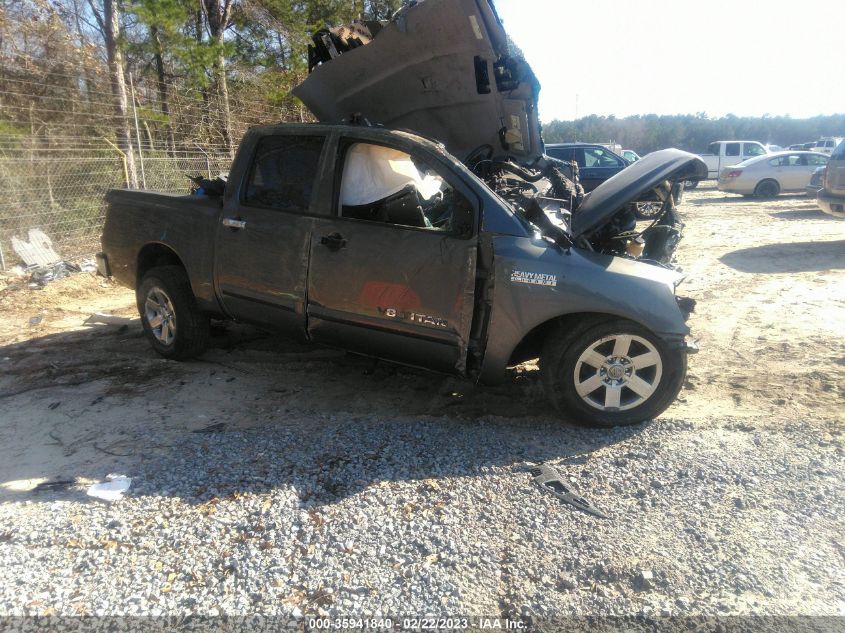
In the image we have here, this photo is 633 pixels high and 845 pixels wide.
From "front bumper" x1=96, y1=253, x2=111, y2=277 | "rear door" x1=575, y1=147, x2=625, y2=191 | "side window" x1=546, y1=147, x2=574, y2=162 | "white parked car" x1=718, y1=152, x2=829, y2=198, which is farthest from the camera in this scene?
"white parked car" x1=718, y1=152, x2=829, y2=198

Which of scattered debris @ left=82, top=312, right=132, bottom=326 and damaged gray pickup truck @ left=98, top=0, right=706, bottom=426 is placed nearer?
damaged gray pickup truck @ left=98, top=0, right=706, bottom=426

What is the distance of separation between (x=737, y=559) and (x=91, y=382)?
15.0ft

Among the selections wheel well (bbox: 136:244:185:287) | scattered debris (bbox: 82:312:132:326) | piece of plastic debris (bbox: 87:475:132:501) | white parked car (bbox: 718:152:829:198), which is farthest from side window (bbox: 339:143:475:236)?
white parked car (bbox: 718:152:829:198)

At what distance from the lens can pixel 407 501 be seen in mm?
3066

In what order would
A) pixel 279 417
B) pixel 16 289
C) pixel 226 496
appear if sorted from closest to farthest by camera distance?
pixel 226 496, pixel 279 417, pixel 16 289

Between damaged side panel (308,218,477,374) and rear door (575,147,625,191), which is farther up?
rear door (575,147,625,191)

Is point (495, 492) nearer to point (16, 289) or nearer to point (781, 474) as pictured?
point (781, 474)

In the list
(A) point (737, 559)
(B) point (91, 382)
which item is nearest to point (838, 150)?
(A) point (737, 559)

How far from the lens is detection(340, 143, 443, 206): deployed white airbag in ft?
13.7

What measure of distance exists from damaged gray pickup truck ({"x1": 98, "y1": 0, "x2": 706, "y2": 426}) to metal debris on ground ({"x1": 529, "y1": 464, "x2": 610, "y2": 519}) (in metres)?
0.60

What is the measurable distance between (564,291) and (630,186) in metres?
0.92

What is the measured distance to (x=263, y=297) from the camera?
14.6ft

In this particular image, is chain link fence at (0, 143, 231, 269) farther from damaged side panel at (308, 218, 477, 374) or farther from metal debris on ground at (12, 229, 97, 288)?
damaged side panel at (308, 218, 477, 374)

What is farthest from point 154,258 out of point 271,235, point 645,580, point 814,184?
point 814,184
